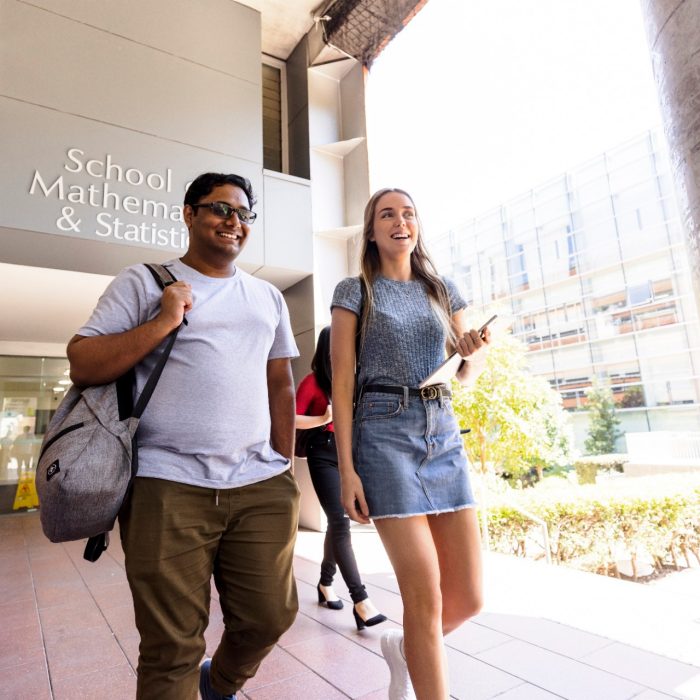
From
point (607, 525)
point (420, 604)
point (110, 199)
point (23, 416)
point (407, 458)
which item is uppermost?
point (110, 199)

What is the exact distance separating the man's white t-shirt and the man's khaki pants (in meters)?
0.05

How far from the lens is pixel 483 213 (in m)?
37.0

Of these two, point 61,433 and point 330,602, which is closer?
point 61,433

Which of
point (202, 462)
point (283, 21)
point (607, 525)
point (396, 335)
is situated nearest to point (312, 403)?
point (396, 335)

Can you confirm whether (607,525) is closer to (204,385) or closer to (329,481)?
(329,481)

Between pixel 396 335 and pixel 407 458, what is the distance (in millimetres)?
356

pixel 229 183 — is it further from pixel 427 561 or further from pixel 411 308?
pixel 427 561

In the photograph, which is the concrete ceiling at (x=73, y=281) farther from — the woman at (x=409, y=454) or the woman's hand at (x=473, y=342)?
the woman's hand at (x=473, y=342)

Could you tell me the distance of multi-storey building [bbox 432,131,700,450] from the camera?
96.6 feet

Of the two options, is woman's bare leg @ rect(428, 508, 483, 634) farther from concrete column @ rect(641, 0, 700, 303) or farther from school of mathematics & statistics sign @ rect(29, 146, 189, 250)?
school of mathematics & statistics sign @ rect(29, 146, 189, 250)

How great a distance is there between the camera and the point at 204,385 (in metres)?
1.35

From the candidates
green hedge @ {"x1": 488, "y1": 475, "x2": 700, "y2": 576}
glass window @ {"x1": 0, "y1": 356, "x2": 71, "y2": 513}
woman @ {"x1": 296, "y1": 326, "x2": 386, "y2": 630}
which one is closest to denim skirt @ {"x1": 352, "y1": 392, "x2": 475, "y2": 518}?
woman @ {"x1": 296, "y1": 326, "x2": 386, "y2": 630}

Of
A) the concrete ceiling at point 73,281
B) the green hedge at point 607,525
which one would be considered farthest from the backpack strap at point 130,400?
the green hedge at point 607,525

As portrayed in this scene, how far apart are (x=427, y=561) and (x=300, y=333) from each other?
15.9 feet
